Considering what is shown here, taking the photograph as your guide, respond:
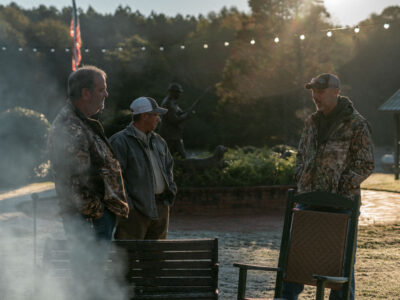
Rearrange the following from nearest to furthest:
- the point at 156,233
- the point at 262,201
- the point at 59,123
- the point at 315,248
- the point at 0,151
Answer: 1. the point at 59,123
2. the point at 315,248
3. the point at 156,233
4. the point at 262,201
5. the point at 0,151

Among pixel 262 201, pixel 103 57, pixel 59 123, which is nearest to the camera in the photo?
pixel 59 123

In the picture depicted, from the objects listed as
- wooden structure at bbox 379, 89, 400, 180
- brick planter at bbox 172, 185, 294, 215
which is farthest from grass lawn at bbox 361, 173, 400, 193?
brick planter at bbox 172, 185, 294, 215

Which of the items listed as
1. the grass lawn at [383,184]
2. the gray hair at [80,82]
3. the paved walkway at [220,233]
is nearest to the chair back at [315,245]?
the gray hair at [80,82]

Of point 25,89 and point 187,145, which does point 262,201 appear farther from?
point 25,89

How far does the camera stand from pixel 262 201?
12.4 m

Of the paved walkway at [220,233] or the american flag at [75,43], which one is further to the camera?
the american flag at [75,43]

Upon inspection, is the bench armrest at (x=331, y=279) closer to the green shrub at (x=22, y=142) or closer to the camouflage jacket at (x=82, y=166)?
the camouflage jacket at (x=82, y=166)

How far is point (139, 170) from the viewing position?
16.5 ft

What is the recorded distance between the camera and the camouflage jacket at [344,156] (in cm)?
452

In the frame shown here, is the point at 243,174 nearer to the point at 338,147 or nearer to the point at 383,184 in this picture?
the point at 383,184

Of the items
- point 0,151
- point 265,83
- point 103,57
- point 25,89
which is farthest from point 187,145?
point 0,151

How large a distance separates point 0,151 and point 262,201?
8.83m

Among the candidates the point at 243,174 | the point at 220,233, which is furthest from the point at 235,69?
the point at 220,233

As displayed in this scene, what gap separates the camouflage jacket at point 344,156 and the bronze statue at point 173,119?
7.61 m
